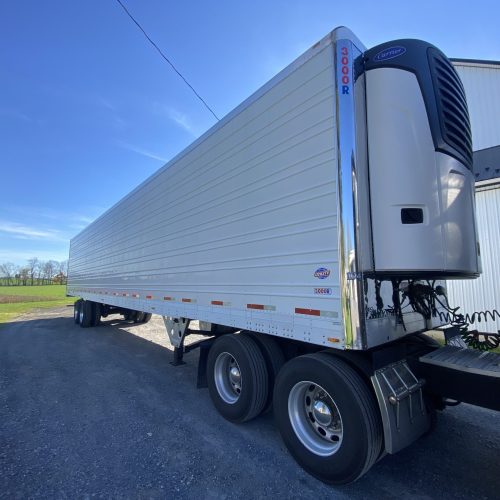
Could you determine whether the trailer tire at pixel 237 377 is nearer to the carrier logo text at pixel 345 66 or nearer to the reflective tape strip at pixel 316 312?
the reflective tape strip at pixel 316 312

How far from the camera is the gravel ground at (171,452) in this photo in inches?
110

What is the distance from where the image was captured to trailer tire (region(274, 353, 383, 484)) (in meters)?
2.58

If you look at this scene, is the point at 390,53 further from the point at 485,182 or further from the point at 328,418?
the point at 485,182

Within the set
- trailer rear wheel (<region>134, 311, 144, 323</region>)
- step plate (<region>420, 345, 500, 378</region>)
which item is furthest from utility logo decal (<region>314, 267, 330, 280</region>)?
trailer rear wheel (<region>134, 311, 144, 323</region>)

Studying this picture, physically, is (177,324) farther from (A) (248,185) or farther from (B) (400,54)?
(B) (400,54)

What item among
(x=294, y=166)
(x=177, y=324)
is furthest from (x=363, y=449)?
(x=177, y=324)

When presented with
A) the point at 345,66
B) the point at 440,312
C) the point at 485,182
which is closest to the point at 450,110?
the point at 345,66

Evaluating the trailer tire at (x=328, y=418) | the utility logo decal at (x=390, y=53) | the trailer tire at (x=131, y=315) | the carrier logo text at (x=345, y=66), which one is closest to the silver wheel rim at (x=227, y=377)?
the trailer tire at (x=328, y=418)

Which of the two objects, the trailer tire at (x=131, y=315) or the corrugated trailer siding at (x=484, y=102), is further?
the trailer tire at (x=131, y=315)

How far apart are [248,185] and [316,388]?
7.50 ft

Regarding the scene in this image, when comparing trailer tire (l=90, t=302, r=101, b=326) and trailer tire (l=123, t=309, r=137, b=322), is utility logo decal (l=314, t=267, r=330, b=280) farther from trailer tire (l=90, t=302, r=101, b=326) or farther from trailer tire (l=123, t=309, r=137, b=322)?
trailer tire (l=90, t=302, r=101, b=326)

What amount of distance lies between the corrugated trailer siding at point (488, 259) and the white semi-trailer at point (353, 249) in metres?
5.76

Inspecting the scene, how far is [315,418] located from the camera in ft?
9.99

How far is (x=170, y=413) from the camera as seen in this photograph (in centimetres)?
434
